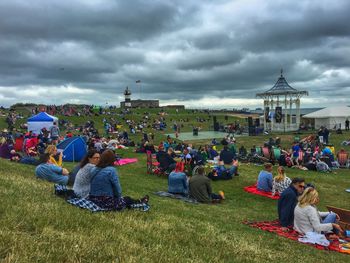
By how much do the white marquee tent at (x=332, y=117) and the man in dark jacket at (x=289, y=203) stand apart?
140 ft

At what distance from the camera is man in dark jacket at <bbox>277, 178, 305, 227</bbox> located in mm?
8602

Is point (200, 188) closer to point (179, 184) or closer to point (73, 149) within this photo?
point (179, 184)

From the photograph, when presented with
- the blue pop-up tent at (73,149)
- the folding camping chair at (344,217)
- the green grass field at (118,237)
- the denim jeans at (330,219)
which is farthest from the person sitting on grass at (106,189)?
the blue pop-up tent at (73,149)

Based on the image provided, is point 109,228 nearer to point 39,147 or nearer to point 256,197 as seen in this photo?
point 256,197

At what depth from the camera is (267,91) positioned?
4506 centimetres

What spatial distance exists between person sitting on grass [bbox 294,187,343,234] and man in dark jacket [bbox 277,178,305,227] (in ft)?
1.48

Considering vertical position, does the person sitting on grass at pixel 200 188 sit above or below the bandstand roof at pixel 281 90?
below

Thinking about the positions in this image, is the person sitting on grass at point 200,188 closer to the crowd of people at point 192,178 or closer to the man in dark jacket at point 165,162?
the crowd of people at point 192,178

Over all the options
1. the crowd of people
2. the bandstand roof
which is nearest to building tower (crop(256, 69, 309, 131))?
the bandstand roof

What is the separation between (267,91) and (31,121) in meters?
28.7

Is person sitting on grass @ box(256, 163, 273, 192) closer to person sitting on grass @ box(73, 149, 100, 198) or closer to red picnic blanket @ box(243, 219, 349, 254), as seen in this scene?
red picnic blanket @ box(243, 219, 349, 254)

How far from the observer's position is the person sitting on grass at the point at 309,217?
305 inches

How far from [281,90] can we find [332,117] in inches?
360

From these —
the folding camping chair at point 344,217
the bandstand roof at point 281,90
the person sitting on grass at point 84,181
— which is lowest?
the folding camping chair at point 344,217
